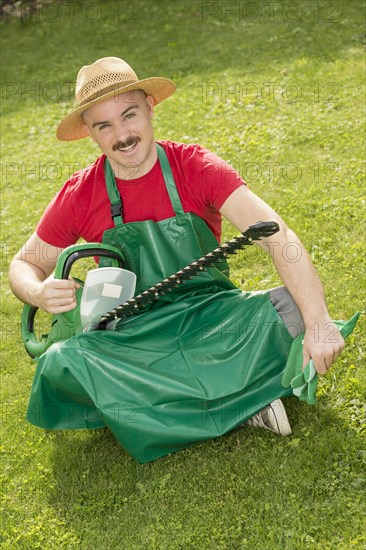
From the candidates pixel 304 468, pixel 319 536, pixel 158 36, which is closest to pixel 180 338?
pixel 304 468

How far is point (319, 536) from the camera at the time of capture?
2756mm

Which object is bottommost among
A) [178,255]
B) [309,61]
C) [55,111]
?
[55,111]

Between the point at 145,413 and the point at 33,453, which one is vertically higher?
the point at 145,413

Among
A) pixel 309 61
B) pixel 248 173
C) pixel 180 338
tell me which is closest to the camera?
pixel 180 338

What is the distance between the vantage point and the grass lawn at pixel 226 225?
2945 mm

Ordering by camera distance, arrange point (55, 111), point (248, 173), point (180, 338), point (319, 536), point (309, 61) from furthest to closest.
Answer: point (55, 111)
point (309, 61)
point (248, 173)
point (180, 338)
point (319, 536)

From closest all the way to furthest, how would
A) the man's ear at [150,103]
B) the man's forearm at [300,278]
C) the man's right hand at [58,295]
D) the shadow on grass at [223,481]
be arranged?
1. the shadow on grass at [223,481]
2. the man's forearm at [300,278]
3. the man's right hand at [58,295]
4. the man's ear at [150,103]

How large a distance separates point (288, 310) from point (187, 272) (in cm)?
43

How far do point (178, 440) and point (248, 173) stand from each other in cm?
273

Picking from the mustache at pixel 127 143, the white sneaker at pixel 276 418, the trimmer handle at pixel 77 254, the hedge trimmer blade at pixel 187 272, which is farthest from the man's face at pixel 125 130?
the white sneaker at pixel 276 418

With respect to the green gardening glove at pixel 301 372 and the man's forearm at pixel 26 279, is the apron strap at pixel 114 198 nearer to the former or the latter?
the man's forearm at pixel 26 279

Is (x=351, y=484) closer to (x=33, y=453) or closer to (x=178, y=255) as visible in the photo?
(x=178, y=255)

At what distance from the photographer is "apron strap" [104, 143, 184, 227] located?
132 inches

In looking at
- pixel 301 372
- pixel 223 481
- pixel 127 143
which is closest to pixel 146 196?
pixel 127 143
